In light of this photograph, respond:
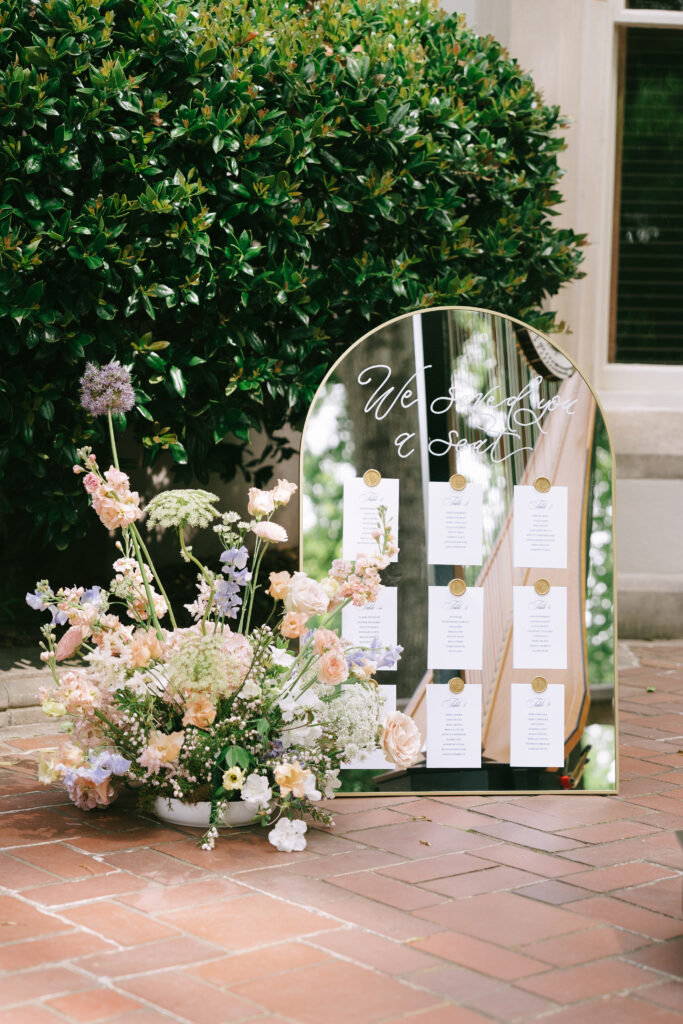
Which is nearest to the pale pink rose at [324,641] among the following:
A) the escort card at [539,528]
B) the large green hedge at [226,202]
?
the escort card at [539,528]

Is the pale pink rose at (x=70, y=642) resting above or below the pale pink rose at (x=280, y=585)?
below

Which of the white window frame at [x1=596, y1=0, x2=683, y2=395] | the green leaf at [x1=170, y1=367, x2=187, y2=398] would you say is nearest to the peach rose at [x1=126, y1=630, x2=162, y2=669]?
the green leaf at [x1=170, y1=367, x2=187, y2=398]

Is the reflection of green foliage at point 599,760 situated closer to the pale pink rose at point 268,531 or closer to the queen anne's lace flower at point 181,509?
the pale pink rose at point 268,531

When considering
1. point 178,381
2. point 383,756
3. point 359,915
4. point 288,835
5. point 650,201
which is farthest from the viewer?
point 650,201

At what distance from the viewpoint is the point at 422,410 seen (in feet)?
13.0

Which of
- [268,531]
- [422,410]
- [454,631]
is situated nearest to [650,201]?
[422,410]

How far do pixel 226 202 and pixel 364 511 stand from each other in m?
1.56

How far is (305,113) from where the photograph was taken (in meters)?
4.90

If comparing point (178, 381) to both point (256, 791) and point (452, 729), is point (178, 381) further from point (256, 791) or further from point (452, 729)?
point (256, 791)

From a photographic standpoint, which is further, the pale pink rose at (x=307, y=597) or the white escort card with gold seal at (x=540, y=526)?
the white escort card with gold seal at (x=540, y=526)

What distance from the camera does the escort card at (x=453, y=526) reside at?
12.9ft

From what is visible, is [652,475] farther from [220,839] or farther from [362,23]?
[220,839]

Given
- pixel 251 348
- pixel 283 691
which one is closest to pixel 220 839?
pixel 283 691

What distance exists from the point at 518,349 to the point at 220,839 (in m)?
1.76
